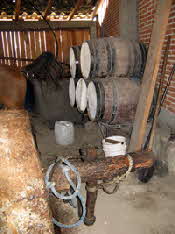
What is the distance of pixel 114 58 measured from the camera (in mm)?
4270

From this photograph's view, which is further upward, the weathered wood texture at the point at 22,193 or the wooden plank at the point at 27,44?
the wooden plank at the point at 27,44

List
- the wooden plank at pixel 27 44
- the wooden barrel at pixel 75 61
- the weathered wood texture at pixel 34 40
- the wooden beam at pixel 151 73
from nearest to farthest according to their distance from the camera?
the wooden beam at pixel 151 73, the wooden barrel at pixel 75 61, the weathered wood texture at pixel 34 40, the wooden plank at pixel 27 44

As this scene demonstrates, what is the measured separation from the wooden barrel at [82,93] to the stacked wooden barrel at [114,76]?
0.47 meters

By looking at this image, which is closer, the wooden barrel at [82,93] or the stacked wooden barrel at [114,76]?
the stacked wooden barrel at [114,76]

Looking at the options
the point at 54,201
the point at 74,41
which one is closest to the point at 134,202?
the point at 54,201

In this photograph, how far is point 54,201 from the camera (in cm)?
334

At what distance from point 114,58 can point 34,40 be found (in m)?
6.96

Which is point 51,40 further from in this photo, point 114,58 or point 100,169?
point 100,169

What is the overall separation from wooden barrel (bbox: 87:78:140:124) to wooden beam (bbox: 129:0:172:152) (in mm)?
245

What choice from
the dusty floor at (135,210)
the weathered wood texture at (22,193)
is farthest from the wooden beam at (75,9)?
the weathered wood texture at (22,193)

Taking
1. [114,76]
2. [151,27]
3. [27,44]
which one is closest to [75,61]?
[114,76]

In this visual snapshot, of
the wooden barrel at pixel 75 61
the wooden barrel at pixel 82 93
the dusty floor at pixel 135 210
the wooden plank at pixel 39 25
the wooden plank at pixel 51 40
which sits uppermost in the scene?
the wooden plank at pixel 39 25

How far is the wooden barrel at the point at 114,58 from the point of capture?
428cm

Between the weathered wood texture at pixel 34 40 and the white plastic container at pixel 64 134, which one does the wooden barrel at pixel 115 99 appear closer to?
the white plastic container at pixel 64 134
